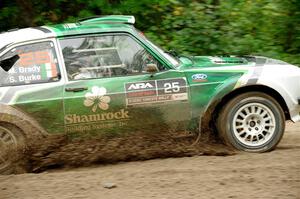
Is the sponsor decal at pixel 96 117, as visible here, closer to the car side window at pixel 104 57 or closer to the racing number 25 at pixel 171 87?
A: the car side window at pixel 104 57

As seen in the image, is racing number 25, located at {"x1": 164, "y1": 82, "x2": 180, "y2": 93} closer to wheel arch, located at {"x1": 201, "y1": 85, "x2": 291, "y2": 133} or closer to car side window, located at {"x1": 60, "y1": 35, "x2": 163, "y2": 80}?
car side window, located at {"x1": 60, "y1": 35, "x2": 163, "y2": 80}

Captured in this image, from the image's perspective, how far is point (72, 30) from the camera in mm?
6207

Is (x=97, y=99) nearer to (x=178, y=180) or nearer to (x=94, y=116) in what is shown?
(x=94, y=116)

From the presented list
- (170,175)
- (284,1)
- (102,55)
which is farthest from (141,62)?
(284,1)

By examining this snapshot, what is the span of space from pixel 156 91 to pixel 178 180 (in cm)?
130

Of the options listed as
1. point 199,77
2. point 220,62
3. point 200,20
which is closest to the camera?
point 199,77

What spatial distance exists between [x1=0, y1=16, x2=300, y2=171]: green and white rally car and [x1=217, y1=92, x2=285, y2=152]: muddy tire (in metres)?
0.01

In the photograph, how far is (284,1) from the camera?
37.3 feet

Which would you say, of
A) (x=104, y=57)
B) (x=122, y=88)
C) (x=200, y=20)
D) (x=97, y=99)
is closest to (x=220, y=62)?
(x=122, y=88)

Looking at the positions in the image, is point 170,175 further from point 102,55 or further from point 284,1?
point 284,1

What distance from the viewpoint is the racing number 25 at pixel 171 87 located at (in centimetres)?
614

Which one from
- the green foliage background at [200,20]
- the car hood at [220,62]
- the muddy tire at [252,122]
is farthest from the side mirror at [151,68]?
the green foliage background at [200,20]

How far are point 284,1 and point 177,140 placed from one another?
6243mm

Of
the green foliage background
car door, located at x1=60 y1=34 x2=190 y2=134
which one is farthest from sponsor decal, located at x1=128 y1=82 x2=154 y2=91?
the green foliage background
